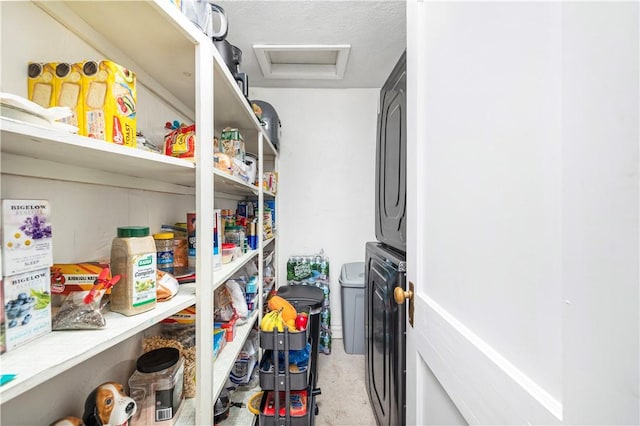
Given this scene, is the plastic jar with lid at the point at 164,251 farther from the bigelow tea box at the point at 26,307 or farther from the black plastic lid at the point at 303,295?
the black plastic lid at the point at 303,295

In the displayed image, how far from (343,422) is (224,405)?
752mm

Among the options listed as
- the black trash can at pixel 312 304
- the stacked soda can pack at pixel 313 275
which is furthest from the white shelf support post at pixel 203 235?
the stacked soda can pack at pixel 313 275

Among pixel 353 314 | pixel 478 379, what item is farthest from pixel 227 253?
pixel 353 314

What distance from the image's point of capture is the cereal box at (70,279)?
0.61m

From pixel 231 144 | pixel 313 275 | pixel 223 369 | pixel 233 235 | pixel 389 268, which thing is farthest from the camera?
pixel 313 275

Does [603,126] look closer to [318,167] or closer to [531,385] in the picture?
[531,385]

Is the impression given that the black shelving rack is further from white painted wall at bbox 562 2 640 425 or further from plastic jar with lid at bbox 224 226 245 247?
white painted wall at bbox 562 2 640 425

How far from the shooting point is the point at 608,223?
0.27 m

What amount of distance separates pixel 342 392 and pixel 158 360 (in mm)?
1467

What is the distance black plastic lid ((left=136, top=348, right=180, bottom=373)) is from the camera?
789 mm

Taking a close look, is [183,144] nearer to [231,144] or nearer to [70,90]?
[70,90]

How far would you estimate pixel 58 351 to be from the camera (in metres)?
0.49

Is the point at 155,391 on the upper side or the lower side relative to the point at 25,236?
lower

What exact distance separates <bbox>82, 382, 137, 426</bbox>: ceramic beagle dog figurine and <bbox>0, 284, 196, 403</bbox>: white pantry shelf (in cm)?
21
